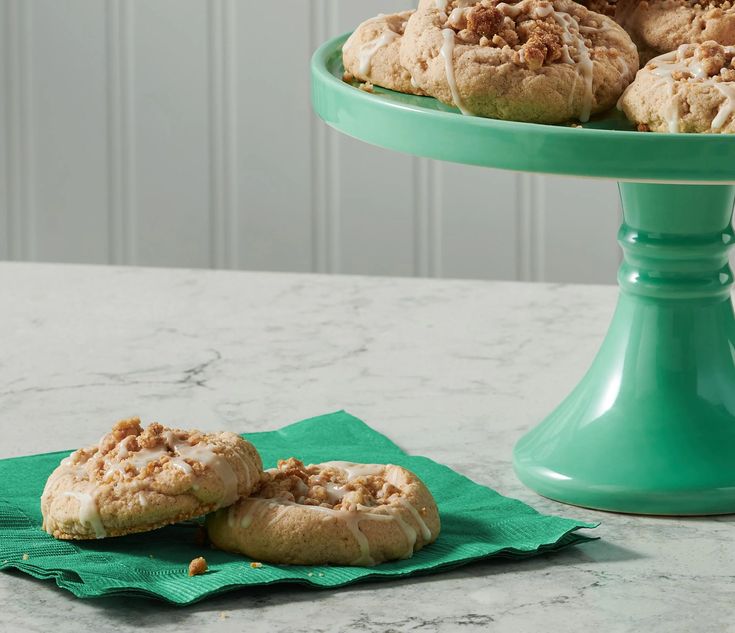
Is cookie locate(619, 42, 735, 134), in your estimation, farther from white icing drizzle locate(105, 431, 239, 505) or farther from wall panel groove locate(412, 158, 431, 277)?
wall panel groove locate(412, 158, 431, 277)

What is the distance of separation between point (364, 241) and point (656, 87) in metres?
1.57

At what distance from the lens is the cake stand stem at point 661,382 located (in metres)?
0.94

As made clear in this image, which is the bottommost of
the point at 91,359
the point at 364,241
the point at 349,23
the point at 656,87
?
the point at 364,241

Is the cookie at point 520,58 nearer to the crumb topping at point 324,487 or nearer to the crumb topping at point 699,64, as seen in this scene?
the crumb topping at point 699,64

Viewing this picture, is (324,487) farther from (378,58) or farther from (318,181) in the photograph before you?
(318,181)

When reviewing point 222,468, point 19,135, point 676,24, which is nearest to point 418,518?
point 222,468

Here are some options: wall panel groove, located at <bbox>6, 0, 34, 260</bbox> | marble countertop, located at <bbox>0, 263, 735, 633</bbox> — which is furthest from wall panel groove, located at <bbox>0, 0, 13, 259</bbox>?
marble countertop, located at <bbox>0, 263, 735, 633</bbox>

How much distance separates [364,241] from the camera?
236cm

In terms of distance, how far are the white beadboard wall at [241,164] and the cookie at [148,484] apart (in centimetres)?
149

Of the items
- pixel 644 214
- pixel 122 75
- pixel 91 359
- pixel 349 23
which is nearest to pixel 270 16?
pixel 349 23

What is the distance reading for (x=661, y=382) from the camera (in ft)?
3.17

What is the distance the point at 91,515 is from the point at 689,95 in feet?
1.35

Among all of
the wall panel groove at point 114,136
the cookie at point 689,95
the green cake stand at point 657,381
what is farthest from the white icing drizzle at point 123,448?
the wall panel groove at point 114,136

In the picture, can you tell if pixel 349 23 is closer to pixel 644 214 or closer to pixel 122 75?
pixel 122 75
